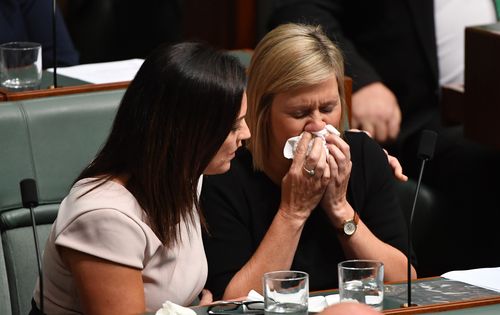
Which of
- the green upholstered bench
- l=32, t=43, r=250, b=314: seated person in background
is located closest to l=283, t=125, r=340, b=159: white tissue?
l=32, t=43, r=250, b=314: seated person in background

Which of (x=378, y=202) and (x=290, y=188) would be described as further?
(x=378, y=202)

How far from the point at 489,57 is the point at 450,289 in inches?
43.5

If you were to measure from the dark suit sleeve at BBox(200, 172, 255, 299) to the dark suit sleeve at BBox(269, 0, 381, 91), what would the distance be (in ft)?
3.36

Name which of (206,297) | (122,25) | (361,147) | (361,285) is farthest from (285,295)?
(122,25)

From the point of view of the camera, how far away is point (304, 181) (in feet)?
7.28

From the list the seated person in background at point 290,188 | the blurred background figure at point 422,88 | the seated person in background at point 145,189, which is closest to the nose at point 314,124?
the seated person in background at point 290,188

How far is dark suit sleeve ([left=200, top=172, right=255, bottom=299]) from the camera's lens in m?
2.20

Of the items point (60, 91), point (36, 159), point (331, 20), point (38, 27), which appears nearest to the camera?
point (36, 159)

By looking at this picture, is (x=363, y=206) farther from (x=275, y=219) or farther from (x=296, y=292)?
(x=296, y=292)

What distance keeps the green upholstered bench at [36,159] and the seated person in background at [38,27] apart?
767 mm

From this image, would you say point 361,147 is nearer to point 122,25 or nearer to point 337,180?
point 337,180

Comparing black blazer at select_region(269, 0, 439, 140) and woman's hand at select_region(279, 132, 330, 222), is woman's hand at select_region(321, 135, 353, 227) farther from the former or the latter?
black blazer at select_region(269, 0, 439, 140)

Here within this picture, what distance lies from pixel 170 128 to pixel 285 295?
383 millimetres

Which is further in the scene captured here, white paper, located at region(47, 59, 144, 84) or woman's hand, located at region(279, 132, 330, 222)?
white paper, located at region(47, 59, 144, 84)
